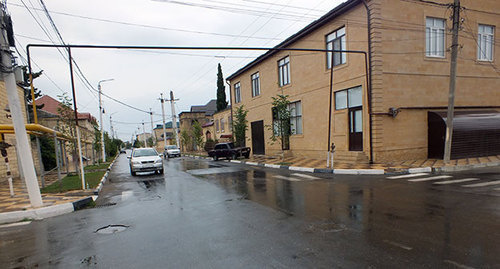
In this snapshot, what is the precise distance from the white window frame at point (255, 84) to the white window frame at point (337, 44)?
9529mm

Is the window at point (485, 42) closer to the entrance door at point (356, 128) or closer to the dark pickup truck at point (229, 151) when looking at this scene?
the entrance door at point (356, 128)

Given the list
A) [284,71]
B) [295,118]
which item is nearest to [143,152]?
[295,118]

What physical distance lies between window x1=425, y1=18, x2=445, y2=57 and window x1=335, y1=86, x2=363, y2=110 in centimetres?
436

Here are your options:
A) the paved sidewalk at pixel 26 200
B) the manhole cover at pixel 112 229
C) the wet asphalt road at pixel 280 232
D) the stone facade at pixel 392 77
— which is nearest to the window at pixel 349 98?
the stone facade at pixel 392 77

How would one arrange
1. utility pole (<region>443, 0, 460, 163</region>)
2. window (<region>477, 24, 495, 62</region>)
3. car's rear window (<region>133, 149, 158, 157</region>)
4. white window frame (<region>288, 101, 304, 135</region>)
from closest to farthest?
utility pole (<region>443, 0, 460, 163</region>)
car's rear window (<region>133, 149, 158, 157</region>)
window (<region>477, 24, 495, 62</region>)
white window frame (<region>288, 101, 304, 135</region>)

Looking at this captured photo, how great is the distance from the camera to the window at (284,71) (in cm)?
2082

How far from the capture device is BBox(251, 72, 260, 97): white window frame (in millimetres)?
25325

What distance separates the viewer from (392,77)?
13.7 metres

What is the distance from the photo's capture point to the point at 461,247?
3.78 m

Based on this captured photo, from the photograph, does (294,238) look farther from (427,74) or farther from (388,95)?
(427,74)

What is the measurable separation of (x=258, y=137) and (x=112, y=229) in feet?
67.3

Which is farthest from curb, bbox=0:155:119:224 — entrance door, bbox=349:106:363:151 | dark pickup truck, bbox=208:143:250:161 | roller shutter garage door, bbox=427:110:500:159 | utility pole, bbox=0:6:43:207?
roller shutter garage door, bbox=427:110:500:159

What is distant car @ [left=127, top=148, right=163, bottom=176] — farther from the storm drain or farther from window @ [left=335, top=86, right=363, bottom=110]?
the storm drain

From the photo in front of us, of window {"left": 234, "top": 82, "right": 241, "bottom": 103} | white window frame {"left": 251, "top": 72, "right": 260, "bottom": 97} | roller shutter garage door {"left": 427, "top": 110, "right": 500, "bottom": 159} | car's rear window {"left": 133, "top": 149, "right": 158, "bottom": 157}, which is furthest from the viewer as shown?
window {"left": 234, "top": 82, "right": 241, "bottom": 103}
